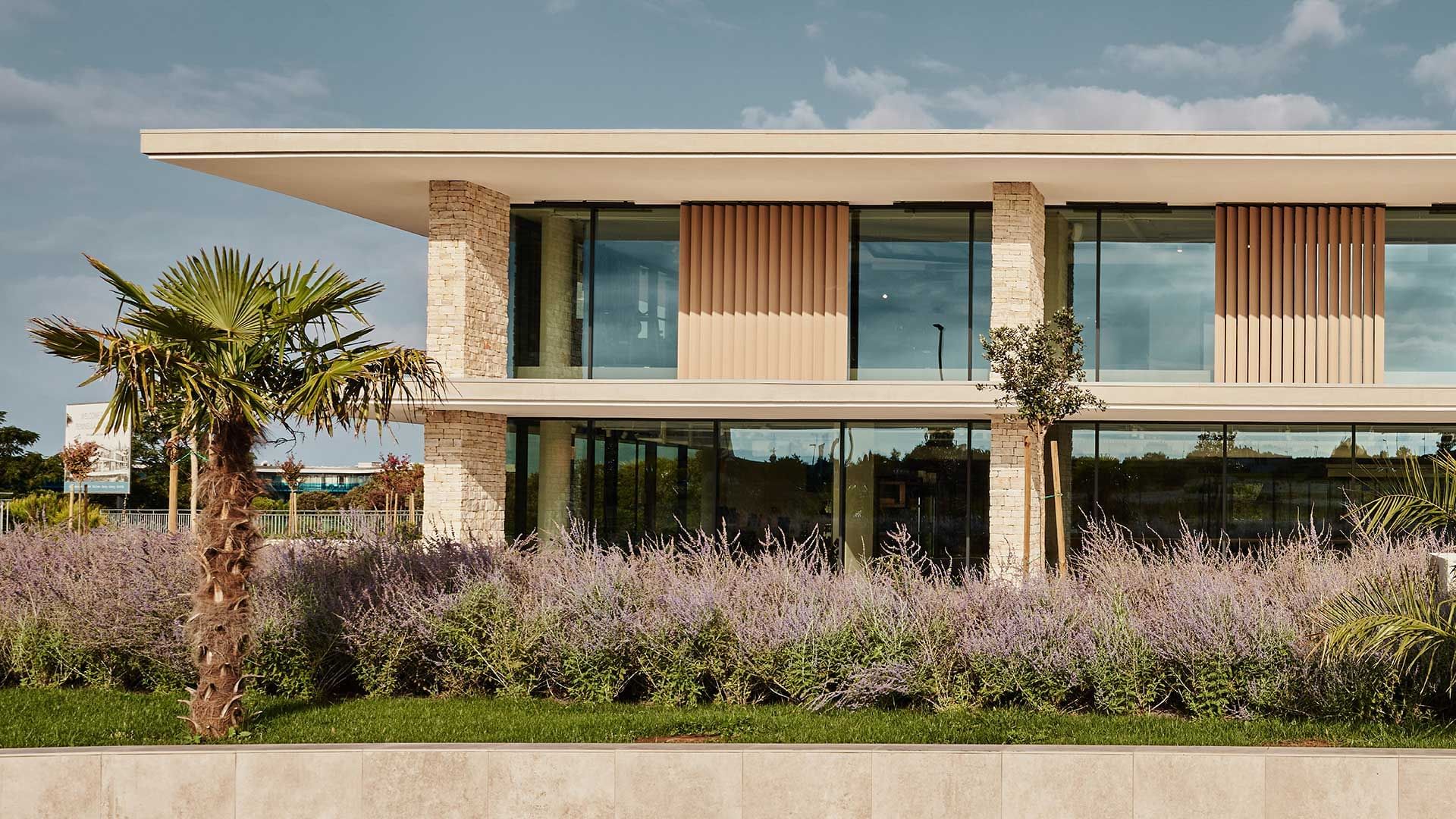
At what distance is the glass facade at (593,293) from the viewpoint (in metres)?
17.8

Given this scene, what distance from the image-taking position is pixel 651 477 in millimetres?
18203

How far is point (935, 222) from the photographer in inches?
696

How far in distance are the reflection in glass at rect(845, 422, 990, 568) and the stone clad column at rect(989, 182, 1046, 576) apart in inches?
37.1

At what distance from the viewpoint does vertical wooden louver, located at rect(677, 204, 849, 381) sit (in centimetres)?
1747

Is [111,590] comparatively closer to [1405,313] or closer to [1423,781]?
[1423,781]

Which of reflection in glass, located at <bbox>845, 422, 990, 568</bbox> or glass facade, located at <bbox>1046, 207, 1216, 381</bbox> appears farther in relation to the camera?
reflection in glass, located at <bbox>845, 422, 990, 568</bbox>

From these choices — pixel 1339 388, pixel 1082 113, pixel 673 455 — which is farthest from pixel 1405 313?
pixel 1082 113

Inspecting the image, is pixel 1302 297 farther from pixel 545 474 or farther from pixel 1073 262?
pixel 545 474

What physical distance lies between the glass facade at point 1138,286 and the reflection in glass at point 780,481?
390cm

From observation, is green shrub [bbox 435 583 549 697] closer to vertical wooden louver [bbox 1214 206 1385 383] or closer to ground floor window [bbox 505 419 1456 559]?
ground floor window [bbox 505 419 1456 559]

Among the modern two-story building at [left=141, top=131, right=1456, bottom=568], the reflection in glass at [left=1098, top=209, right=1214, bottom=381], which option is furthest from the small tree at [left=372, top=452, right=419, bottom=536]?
the reflection in glass at [left=1098, top=209, right=1214, bottom=381]

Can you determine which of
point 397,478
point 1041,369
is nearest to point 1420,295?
point 1041,369

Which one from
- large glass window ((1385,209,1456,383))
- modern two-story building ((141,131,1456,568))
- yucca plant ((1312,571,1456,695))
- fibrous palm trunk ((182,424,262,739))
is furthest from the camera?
large glass window ((1385,209,1456,383))

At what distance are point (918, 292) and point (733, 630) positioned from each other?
876 cm
